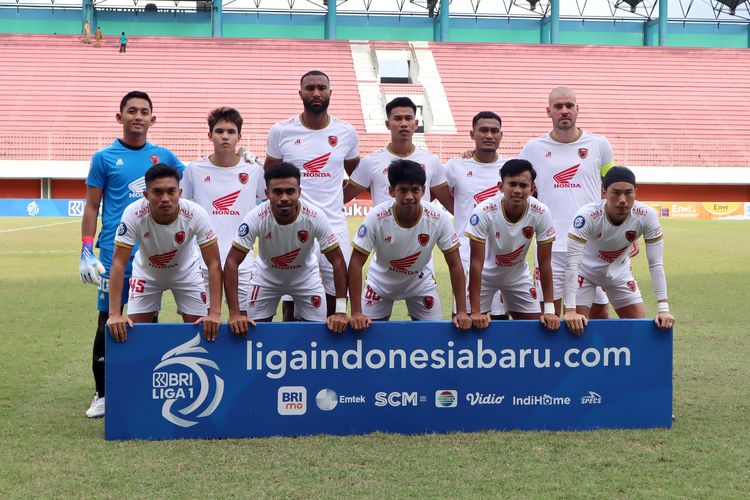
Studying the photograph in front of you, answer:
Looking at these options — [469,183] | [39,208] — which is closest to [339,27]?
[39,208]

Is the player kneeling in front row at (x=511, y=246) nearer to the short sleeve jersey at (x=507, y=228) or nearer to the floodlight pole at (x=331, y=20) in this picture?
the short sleeve jersey at (x=507, y=228)

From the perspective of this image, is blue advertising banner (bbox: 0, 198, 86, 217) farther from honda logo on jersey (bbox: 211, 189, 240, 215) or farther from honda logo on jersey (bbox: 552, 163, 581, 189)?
honda logo on jersey (bbox: 552, 163, 581, 189)

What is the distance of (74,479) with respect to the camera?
13.3 ft

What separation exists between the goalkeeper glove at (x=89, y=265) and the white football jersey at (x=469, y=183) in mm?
2408

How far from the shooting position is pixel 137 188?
5613mm

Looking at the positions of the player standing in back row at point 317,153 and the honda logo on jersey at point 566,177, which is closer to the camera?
the player standing in back row at point 317,153

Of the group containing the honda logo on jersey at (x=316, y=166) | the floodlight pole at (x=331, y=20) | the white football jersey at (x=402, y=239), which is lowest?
the white football jersey at (x=402, y=239)

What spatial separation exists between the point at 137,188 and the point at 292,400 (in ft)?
5.64

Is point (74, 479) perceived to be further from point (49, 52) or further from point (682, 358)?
point (49, 52)

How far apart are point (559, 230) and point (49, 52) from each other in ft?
129

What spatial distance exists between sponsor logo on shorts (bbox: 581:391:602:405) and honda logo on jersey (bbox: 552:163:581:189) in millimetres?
1742

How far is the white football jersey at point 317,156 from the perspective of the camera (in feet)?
20.0

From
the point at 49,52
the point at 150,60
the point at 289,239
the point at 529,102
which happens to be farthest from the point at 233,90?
the point at 289,239

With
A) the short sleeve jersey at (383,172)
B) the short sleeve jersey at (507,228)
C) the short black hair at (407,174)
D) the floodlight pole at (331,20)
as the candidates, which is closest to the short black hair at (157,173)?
the short black hair at (407,174)
